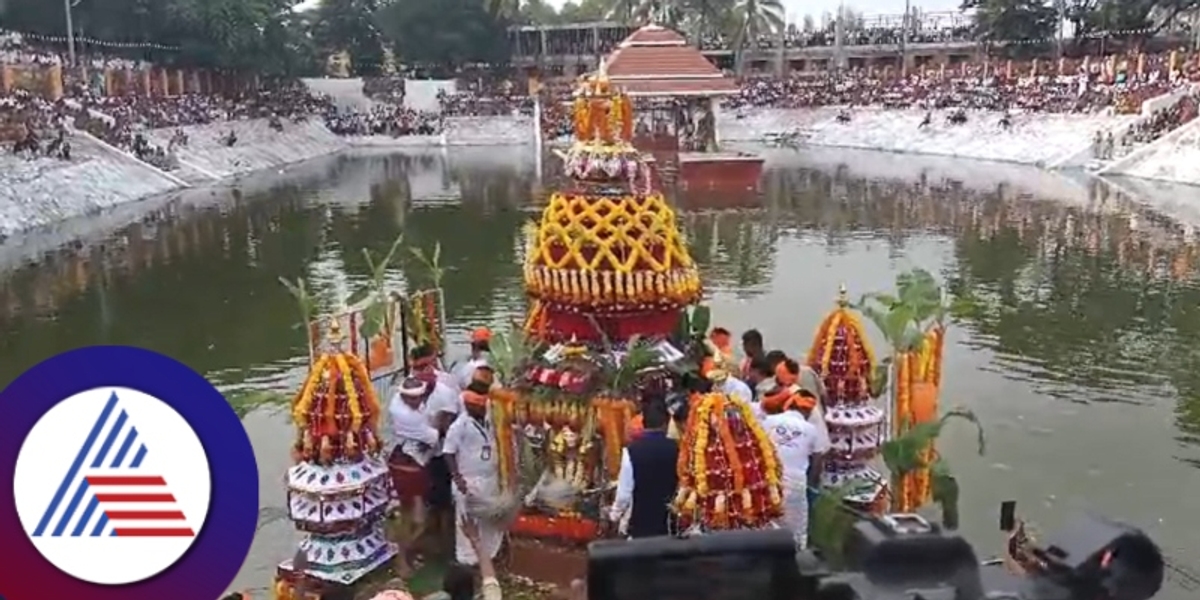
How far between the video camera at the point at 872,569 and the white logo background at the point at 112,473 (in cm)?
130

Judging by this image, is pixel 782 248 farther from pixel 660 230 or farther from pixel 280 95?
pixel 280 95

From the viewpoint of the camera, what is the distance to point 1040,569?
3.52 meters

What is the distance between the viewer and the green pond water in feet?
31.8

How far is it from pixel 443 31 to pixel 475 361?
64343 millimetres

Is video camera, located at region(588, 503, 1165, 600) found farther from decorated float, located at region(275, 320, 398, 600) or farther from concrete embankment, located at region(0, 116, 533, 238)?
concrete embankment, located at region(0, 116, 533, 238)

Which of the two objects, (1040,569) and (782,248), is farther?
(782,248)

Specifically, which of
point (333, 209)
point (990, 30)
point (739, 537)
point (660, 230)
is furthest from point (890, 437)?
point (990, 30)

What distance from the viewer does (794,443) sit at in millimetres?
6102

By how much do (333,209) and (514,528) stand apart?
1000 inches

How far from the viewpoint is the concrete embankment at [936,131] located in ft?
131

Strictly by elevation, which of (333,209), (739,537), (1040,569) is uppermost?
(739,537)

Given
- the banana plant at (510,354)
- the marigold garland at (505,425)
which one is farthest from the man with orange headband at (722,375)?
the marigold garland at (505,425)

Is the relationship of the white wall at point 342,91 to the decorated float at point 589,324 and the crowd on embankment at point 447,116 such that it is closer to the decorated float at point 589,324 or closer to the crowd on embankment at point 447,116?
the crowd on embankment at point 447,116

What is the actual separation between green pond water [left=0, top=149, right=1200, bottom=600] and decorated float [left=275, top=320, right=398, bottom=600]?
982 millimetres
